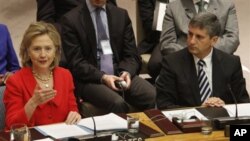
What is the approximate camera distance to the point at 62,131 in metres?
3.03

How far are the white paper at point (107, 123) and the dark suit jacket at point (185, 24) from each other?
1.68 m

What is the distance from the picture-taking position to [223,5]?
490 centimetres

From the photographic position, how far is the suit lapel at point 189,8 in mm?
4836

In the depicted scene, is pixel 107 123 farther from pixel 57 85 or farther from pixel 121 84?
pixel 121 84

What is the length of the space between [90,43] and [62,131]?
66.2 inches

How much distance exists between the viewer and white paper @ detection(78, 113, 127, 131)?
3045 millimetres

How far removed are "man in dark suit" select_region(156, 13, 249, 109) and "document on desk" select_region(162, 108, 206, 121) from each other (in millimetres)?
370

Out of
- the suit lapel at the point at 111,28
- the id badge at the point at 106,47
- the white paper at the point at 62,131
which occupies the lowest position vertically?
the white paper at the point at 62,131

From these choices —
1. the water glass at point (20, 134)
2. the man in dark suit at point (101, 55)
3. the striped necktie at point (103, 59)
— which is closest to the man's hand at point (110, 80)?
the man in dark suit at point (101, 55)

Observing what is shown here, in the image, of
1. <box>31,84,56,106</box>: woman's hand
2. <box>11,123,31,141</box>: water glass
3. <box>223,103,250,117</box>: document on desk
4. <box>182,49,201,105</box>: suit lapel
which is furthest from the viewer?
<box>182,49,201,105</box>: suit lapel

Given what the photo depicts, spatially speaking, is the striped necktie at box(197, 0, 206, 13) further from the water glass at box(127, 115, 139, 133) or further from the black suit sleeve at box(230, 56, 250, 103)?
Answer: the water glass at box(127, 115, 139, 133)

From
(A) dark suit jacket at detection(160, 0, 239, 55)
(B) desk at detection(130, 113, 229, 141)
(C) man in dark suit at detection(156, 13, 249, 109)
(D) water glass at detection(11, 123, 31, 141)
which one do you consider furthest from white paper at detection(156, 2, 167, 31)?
(D) water glass at detection(11, 123, 31, 141)

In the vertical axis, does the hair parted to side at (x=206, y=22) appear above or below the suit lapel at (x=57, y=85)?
above

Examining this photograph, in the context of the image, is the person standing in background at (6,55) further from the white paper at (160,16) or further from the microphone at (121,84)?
the white paper at (160,16)
